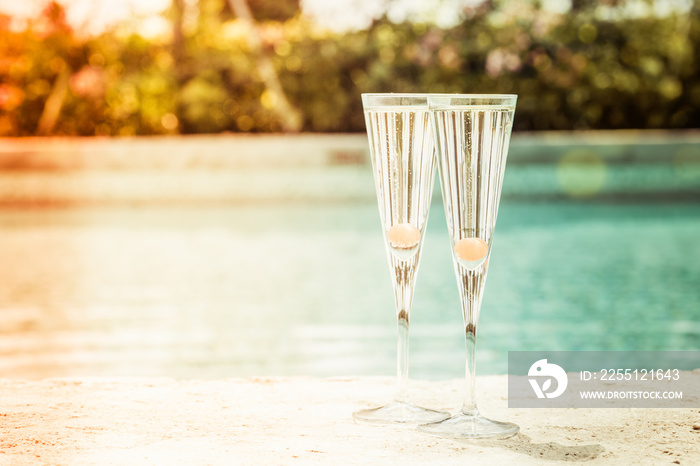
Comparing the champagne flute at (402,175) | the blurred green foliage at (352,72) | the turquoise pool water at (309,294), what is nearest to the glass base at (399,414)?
the champagne flute at (402,175)

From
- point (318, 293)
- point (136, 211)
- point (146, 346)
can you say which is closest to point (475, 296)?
point (146, 346)

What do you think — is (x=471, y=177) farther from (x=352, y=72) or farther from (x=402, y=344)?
(x=352, y=72)

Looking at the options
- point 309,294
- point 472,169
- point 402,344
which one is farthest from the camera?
point 309,294

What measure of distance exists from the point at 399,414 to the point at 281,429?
18cm

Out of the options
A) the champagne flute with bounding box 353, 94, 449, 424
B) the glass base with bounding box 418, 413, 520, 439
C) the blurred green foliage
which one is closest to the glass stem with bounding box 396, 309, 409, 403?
the champagne flute with bounding box 353, 94, 449, 424

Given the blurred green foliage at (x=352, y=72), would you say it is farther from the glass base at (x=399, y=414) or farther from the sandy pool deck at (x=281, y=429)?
the glass base at (x=399, y=414)

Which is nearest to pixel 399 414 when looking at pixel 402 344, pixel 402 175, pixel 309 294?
pixel 402 344

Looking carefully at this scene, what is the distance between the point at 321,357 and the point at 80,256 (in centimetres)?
293

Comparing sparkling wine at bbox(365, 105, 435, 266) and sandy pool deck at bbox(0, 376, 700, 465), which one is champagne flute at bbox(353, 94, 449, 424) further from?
sandy pool deck at bbox(0, 376, 700, 465)

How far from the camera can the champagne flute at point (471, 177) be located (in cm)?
123

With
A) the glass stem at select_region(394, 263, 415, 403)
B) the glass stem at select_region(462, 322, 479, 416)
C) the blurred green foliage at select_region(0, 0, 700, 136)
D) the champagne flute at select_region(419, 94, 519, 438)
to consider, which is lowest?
the glass stem at select_region(462, 322, 479, 416)

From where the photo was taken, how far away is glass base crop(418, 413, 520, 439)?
49.4 inches

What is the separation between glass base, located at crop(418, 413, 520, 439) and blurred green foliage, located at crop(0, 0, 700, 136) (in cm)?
896

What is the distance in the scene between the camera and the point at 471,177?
1.24 meters
